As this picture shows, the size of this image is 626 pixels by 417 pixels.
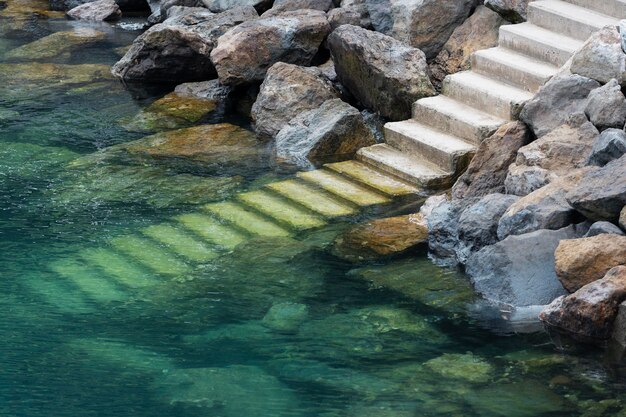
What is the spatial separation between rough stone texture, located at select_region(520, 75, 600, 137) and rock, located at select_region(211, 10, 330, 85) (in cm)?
357

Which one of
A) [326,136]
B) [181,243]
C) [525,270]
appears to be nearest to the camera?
[525,270]

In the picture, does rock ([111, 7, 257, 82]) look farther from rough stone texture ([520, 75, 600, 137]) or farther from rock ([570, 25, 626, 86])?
rock ([570, 25, 626, 86])

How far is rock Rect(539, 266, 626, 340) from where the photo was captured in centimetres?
619

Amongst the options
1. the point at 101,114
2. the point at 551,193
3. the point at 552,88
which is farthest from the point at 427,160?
the point at 101,114

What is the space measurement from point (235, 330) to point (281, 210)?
214 cm

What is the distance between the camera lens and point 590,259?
646 cm

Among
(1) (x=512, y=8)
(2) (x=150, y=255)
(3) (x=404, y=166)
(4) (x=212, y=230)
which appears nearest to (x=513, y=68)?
(1) (x=512, y=8)

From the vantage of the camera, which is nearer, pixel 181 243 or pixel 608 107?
pixel 608 107

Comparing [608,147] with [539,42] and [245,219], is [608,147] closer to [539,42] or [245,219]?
[539,42]

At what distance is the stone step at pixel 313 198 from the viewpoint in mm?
8523

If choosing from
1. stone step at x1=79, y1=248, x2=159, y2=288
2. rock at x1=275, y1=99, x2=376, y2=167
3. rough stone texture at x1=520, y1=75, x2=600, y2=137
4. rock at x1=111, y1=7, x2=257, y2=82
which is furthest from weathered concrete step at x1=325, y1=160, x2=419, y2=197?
rock at x1=111, y1=7, x2=257, y2=82

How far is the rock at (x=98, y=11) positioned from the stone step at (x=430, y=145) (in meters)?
7.72

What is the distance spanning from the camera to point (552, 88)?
838 centimetres

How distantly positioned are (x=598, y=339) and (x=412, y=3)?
18.2ft
